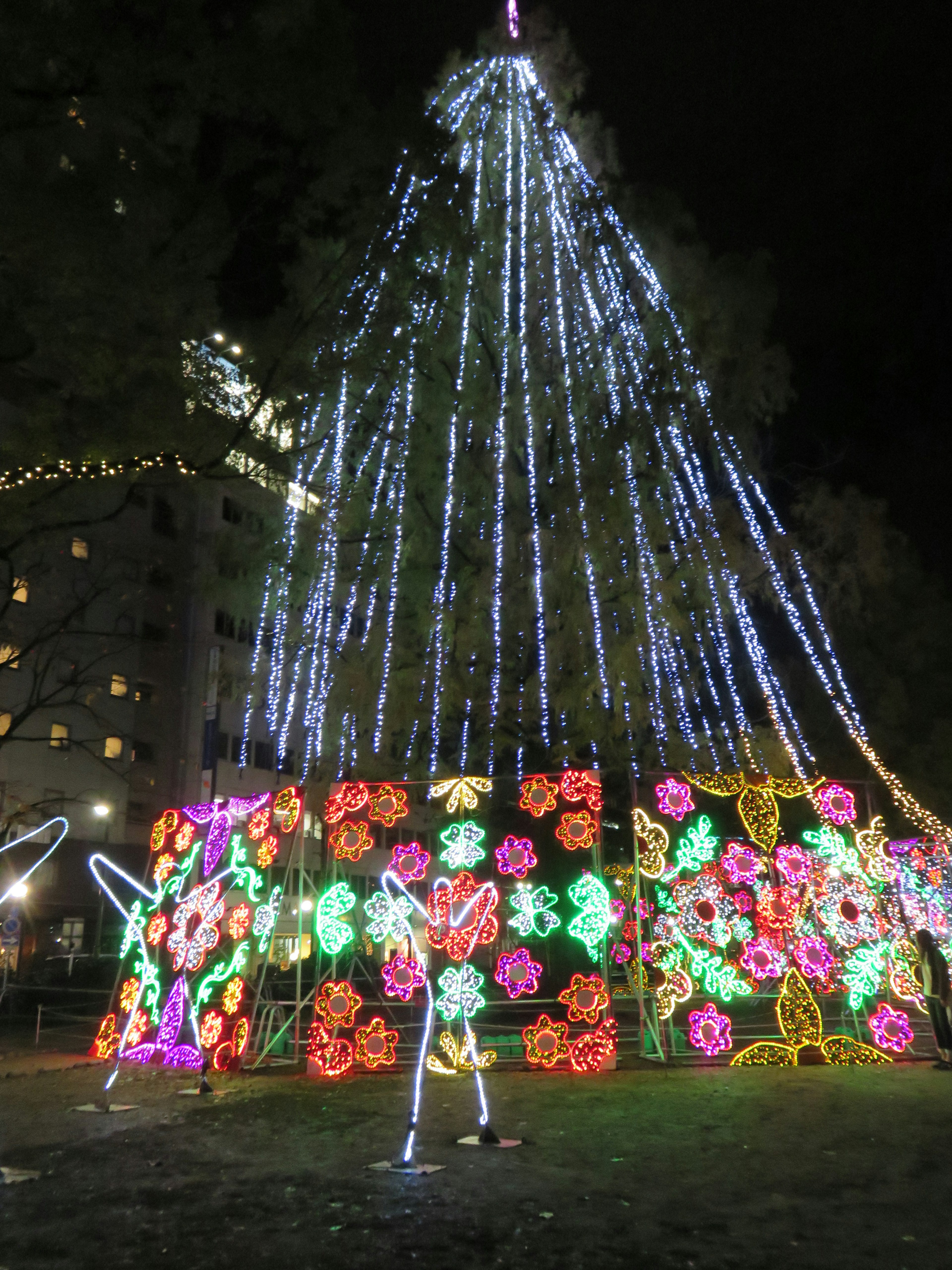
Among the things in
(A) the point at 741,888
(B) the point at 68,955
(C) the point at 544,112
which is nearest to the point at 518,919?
(A) the point at 741,888

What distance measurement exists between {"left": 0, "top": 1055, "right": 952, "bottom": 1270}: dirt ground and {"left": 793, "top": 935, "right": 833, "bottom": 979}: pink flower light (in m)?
1.49

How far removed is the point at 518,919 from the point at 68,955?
15172 millimetres

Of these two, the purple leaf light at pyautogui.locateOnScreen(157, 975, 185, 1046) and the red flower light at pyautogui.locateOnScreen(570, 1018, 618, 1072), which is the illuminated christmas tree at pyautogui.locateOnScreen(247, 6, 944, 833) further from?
the red flower light at pyautogui.locateOnScreen(570, 1018, 618, 1072)

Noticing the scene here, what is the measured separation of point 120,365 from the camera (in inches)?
342

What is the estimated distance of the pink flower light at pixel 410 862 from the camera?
10.1 metres

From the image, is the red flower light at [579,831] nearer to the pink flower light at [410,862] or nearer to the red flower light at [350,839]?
the pink flower light at [410,862]

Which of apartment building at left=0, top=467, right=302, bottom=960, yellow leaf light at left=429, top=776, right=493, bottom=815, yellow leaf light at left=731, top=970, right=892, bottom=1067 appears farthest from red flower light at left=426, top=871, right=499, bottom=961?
apartment building at left=0, top=467, right=302, bottom=960

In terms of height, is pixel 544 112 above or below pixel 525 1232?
above

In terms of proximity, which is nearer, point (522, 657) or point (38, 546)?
point (38, 546)

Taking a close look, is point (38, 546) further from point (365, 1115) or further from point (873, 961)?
point (873, 961)

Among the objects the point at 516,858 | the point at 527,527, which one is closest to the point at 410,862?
the point at 516,858

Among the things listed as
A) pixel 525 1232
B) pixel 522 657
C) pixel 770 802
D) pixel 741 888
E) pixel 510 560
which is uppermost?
pixel 510 560

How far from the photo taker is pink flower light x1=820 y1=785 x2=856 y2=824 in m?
10.7

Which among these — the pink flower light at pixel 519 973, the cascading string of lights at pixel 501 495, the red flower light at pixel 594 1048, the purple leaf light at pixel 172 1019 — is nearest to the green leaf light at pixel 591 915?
Answer: the pink flower light at pixel 519 973
